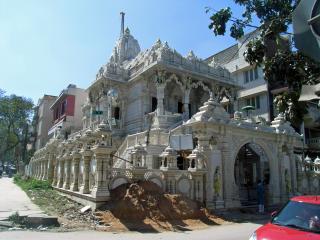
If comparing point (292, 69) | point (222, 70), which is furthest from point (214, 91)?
point (292, 69)

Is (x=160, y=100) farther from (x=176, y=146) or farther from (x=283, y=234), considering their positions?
(x=283, y=234)

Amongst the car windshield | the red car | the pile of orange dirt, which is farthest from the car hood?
the pile of orange dirt

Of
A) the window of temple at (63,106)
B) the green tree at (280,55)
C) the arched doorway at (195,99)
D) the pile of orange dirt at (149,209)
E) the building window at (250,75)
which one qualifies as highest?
the building window at (250,75)

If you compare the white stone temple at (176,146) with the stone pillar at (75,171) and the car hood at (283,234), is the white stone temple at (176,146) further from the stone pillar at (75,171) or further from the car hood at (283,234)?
the car hood at (283,234)

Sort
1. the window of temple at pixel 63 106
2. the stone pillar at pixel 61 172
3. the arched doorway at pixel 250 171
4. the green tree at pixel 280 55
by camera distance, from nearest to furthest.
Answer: the green tree at pixel 280 55 → the arched doorway at pixel 250 171 → the stone pillar at pixel 61 172 → the window of temple at pixel 63 106

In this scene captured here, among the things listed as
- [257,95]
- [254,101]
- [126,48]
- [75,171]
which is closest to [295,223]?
[75,171]

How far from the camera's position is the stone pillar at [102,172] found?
499 inches

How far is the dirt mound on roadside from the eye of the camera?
39.5ft

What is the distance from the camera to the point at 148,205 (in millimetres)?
12531

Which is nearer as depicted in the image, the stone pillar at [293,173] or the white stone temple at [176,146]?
the white stone temple at [176,146]

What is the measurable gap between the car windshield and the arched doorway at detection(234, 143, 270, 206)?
11788 millimetres

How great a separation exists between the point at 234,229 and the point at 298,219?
6328mm

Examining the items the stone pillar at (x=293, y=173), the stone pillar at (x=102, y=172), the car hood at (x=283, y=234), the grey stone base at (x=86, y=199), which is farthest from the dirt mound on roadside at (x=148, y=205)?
the stone pillar at (x=293, y=173)

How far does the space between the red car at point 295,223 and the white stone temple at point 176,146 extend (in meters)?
7.99
